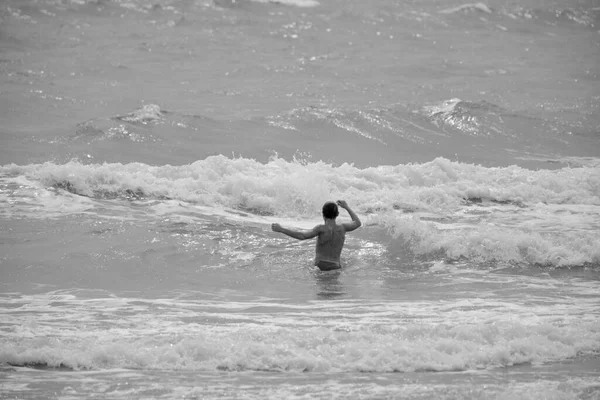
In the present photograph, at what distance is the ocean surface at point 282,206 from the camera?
6855 mm

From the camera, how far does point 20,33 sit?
25781 mm

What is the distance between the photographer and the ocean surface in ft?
22.5

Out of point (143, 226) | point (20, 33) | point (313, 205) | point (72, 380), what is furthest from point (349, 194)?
point (20, 33)

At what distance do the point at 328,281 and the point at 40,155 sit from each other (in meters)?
8.12

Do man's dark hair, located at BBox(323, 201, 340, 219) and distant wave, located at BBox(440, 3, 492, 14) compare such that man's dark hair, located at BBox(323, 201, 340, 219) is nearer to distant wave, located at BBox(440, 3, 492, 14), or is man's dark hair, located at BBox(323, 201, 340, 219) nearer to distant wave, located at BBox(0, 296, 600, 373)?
distant wave, located at BBox(0, 296, 600, 373)

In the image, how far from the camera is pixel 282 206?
1313 cm

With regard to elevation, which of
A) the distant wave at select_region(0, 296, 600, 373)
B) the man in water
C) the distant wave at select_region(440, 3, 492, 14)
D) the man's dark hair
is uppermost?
the distant wave at select_region(440, 3, 492, 14)

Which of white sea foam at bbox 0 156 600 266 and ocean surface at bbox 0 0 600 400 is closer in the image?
ocean surface at bbox 0 0 600 400

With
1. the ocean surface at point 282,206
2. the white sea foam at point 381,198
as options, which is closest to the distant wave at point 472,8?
the ocean surface at point 282,206

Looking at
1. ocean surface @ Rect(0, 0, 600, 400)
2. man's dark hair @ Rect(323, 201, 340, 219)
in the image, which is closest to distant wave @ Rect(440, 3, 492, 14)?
ocean surface @ Rect(0, 0, 600, 400)

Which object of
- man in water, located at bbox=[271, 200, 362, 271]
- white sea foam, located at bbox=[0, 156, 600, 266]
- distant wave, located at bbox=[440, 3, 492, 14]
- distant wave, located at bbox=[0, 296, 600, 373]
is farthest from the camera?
distant wave, located at bbox=[440, 3, 492, 14]

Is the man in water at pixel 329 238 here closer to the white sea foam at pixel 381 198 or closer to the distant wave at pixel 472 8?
the white sea foam at pixel 381 198

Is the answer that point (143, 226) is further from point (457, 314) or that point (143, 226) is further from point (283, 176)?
point (457, 314)

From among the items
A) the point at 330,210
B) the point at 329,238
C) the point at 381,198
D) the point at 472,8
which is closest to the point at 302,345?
the point at 329,238
